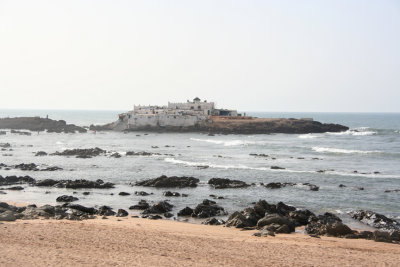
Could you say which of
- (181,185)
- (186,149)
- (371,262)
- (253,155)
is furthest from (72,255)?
(186,149)

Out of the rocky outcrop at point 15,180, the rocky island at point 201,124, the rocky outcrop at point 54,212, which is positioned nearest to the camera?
the rocky outcrop at point 54,212

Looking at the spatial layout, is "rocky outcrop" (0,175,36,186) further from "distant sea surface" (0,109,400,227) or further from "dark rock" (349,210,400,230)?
"dark rock" (349,210,400,230)

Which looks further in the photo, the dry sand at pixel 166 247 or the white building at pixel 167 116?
the white building at pixel 167 116

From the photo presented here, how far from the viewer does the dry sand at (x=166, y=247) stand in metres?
13.8

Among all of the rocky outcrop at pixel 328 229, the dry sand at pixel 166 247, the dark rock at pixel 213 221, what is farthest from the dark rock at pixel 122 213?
the rocky outcrop at pixel 328 229

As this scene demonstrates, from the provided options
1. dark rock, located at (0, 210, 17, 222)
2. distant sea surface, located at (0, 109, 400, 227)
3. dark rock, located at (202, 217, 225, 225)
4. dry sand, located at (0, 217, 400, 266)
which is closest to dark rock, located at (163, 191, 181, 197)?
distant sea surface, located at (0, 109, 400, 227)

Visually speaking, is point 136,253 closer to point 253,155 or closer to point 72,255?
point 72,255

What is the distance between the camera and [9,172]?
3722cm

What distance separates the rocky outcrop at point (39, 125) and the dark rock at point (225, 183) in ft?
210

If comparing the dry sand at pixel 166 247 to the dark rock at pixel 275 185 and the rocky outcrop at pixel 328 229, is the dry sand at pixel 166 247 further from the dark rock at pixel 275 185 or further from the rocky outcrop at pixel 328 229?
the dark rock at pixel 275 185

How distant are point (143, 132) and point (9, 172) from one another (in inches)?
1973

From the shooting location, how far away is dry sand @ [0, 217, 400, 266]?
1376 centimetres

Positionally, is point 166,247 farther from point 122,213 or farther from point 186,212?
point 186,212

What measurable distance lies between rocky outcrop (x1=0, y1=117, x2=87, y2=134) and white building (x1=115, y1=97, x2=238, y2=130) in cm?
958
